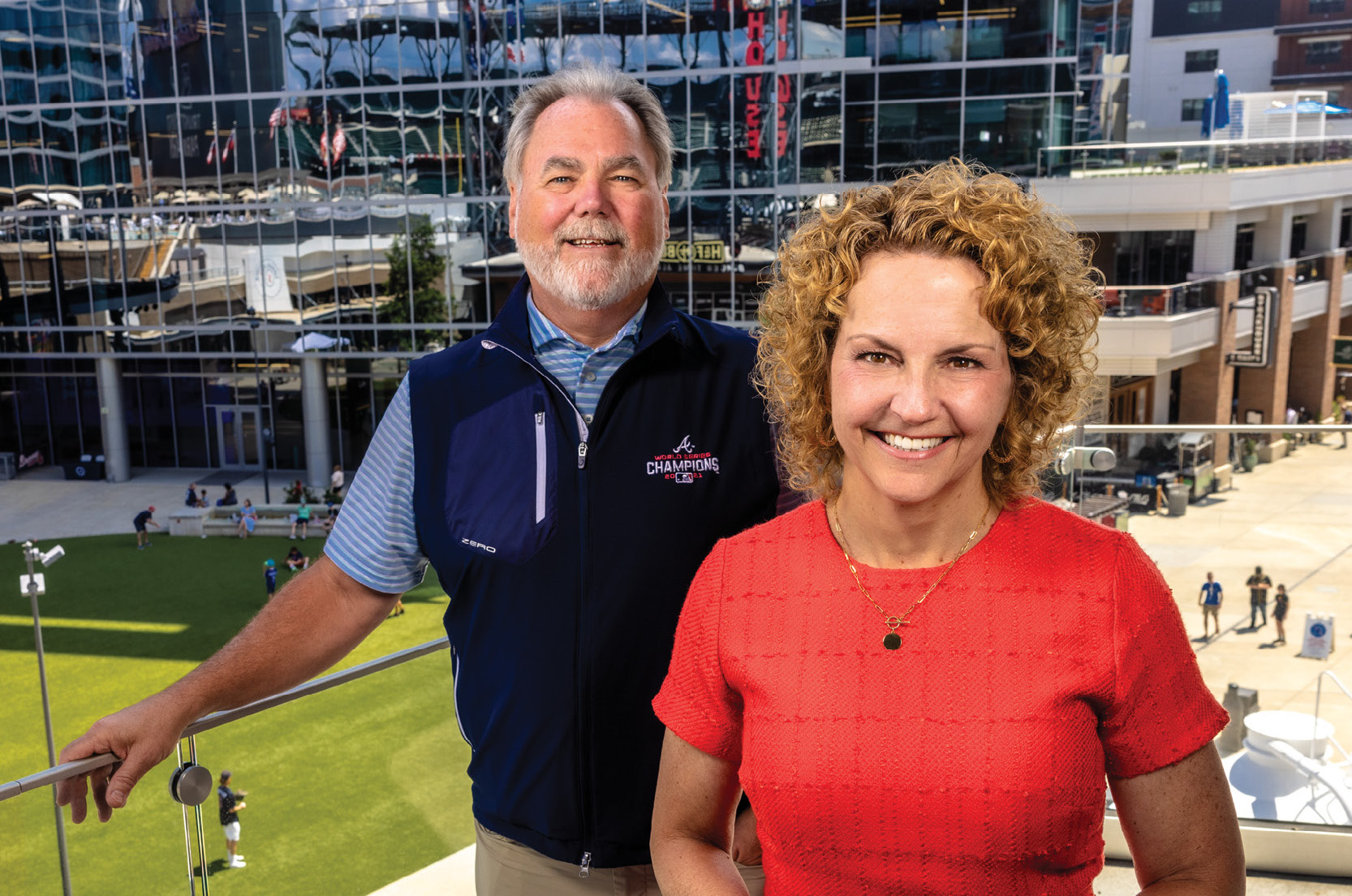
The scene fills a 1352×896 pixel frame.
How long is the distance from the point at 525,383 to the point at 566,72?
78 centimetres

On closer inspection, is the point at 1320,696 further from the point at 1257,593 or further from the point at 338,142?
the point at 338,142

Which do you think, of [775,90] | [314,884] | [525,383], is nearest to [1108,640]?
[525,383]

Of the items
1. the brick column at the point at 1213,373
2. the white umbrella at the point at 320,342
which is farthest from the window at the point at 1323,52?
the white umbrella at the point at 320,342

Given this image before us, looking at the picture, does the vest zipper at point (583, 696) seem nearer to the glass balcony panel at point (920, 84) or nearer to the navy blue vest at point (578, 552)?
the navy blue vest at point (578, 552)

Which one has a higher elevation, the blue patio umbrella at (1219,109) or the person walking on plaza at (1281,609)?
the blue patio umbrella at (1219,109)

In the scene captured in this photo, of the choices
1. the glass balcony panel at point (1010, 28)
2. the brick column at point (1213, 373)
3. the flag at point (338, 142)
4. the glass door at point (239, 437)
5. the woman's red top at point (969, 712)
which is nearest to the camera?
the woman's red top at point (969, 712)

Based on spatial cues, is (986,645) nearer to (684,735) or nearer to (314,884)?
(684,735)

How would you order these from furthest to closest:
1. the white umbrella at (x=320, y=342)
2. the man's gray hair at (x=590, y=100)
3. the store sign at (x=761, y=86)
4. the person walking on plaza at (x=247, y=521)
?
1. the white umbrella at (x=320, y=342)
2. the person walking on plaza at (x=247, y=521)
3. the store sign at (x=761, y=86)
4. the man's gray hair at (x=590, y=100)

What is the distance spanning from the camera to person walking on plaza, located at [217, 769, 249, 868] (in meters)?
3.74

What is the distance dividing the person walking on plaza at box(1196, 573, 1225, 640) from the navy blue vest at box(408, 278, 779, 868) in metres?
3.66

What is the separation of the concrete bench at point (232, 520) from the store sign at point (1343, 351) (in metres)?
26.1

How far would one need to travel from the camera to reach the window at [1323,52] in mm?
54000

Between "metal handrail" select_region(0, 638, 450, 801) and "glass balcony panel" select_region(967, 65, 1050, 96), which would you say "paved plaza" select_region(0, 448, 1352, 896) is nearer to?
"metal handrail" select_region(0, 638, 450, 801)

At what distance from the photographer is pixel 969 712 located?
1.80 metres
